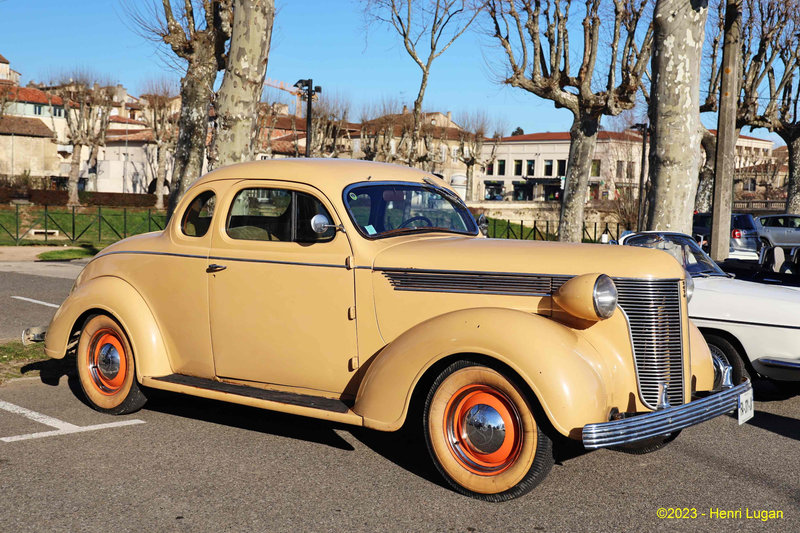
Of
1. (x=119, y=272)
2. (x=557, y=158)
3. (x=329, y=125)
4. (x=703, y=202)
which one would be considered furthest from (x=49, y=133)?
(x=119, y=272)

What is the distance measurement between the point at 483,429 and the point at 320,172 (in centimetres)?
207

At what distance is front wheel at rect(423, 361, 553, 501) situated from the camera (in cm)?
428

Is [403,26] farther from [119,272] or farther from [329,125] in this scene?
[329,125]

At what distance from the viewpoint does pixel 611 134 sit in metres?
83.3

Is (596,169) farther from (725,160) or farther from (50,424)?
(50,424)

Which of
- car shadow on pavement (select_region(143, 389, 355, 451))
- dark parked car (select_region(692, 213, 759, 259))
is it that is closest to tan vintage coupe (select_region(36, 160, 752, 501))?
car shadow on pavement (select_region(143, 389, 355, 451))

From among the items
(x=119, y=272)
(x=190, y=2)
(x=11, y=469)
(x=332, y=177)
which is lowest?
(x=11, y=469)

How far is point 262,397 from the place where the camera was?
513cm

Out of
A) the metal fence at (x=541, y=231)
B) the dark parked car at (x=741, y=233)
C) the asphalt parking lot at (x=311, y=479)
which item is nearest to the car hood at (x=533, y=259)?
the asphalt parking lot at (x=311, y=479)

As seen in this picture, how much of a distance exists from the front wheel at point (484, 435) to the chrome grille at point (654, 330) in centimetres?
72

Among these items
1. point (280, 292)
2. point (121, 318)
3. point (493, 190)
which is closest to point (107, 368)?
point (121, 318)

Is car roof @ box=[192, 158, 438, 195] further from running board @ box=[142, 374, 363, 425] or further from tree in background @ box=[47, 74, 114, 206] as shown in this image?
tree in background @ box=[47, 74, 114, 206]

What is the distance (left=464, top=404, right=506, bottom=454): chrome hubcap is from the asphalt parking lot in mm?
310

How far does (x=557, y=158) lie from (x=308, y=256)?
9340 cm
